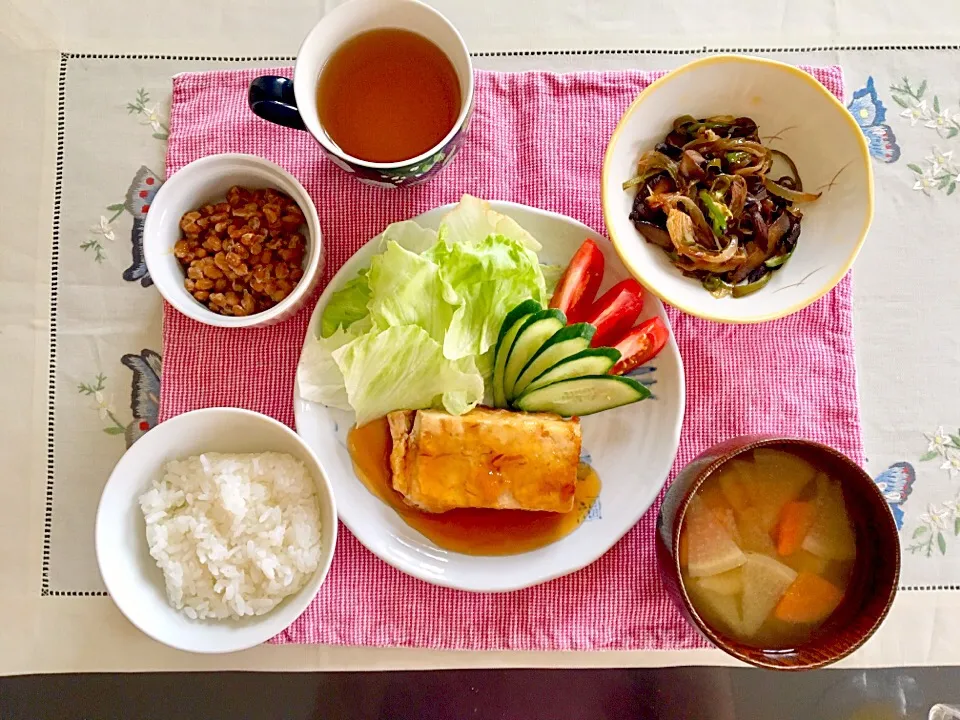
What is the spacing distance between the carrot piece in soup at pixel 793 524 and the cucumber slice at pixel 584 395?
401mm

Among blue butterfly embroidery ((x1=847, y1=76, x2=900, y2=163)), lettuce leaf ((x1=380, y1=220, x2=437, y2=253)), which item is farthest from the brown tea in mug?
blue butterfly embroidery ((x1=847, y1=76, x2=900, y2=163))

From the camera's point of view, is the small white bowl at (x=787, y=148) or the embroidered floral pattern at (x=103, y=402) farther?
the embroidered floral pattern at (x=103, y=402)

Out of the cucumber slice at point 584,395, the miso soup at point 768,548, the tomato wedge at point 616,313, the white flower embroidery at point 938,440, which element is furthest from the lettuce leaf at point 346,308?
the white flower embroidery at point 938,440

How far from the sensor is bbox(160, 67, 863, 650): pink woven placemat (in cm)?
187

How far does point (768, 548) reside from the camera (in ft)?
5.42

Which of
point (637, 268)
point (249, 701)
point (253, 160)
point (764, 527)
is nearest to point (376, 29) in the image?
point (253, 160)

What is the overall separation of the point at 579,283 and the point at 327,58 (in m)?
0.80

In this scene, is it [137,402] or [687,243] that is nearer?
[687,243]

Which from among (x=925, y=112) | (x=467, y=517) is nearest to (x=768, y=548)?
→ (x=467, y=517)

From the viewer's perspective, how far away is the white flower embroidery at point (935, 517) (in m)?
1.97

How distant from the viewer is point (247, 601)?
1658 mm

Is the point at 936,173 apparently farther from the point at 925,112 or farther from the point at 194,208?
the point at 194,208

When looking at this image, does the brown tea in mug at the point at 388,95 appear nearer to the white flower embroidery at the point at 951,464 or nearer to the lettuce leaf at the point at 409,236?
the lettuce leaf at the point at 409,236

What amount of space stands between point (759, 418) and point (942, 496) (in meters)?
0.55
